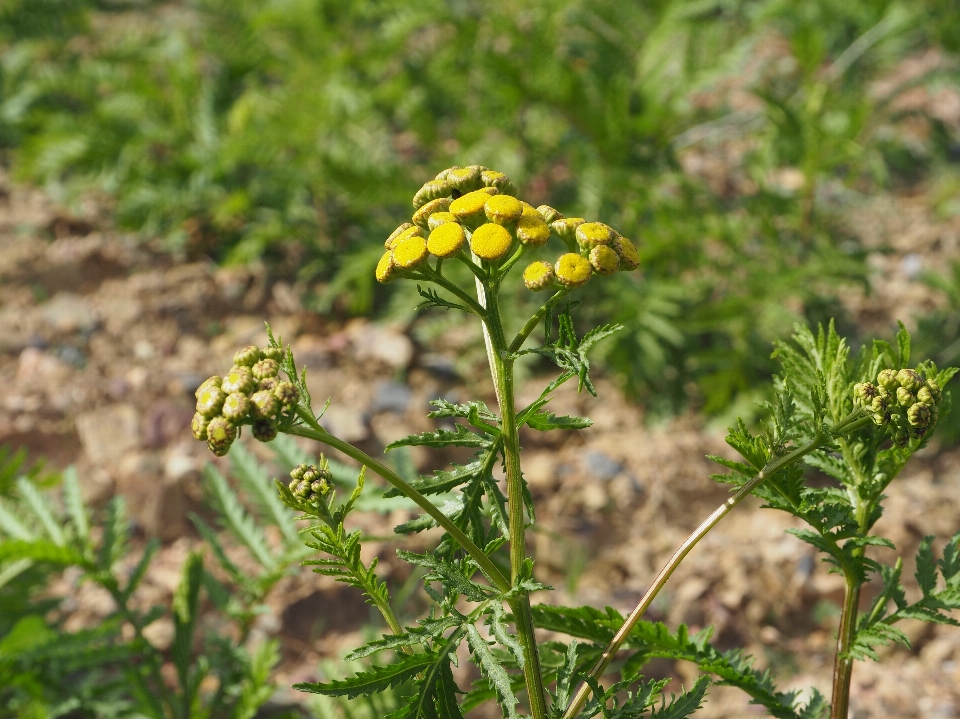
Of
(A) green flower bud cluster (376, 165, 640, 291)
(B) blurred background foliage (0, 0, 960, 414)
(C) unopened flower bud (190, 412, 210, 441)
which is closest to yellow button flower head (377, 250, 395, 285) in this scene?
(A) green flower bud cluster (376, 165, 640, 291)

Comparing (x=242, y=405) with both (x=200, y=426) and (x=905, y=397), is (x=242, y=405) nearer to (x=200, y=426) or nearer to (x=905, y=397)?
(x=200, y=426)

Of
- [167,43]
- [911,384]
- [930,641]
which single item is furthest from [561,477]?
[167,43]

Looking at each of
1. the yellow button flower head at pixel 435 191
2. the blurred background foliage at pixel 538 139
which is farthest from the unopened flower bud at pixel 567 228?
the blurred background foliage at pixel 538 139

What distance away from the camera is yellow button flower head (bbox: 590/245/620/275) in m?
1.42

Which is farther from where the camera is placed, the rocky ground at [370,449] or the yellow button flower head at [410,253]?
the rocky ground at [370,449]

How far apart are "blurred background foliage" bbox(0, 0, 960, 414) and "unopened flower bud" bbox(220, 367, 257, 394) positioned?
8.33 ft

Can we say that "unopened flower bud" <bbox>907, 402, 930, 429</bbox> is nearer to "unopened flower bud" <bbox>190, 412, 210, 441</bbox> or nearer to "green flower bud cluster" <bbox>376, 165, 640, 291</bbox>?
"green flower bud cluster" <bbox>376, 165, 640, 291</bbox>

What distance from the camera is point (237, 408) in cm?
134

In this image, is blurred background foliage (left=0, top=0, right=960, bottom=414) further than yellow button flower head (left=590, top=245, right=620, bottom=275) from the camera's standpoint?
Yes

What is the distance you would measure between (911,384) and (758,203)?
2.65 meters

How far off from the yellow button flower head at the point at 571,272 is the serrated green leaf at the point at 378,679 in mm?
631

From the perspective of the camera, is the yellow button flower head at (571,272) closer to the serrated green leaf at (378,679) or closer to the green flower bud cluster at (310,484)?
the green flower bud cluster at (310,484)

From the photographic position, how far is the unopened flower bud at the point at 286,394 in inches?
53.0

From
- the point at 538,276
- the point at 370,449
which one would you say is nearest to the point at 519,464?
the point at 538,276
